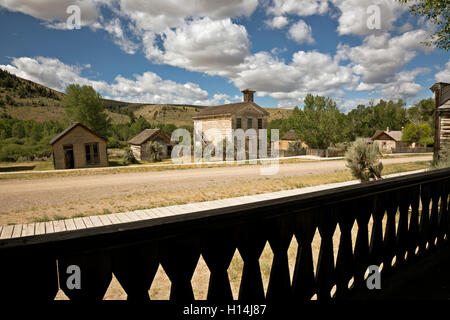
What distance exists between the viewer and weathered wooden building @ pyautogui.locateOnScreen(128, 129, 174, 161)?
3116cm

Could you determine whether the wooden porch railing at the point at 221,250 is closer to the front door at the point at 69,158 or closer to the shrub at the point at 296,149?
the front door at the point at 69,158

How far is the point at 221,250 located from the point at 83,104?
4490cm

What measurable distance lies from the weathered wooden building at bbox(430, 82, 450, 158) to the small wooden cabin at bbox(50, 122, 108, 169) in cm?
2729

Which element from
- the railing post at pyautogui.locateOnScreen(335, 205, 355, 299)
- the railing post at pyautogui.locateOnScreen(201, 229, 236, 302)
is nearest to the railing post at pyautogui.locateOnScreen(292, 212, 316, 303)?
the railing post at pyautogui.locateOnScreen(335, 205, 355, 299)

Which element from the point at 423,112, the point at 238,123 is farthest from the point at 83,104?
the point at 423,112

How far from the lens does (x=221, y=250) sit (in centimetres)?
133

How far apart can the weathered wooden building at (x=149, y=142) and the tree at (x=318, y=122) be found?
17.2 m

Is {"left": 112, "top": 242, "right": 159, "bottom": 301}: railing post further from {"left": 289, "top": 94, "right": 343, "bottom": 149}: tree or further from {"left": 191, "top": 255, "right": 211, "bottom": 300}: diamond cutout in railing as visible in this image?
{"left": 289, "top": 94, "right": 343, "bottom": 149}: tree

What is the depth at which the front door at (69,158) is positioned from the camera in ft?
76.0

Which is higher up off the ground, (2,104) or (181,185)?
(2,104)

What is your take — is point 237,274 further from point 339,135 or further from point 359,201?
point 339,135
